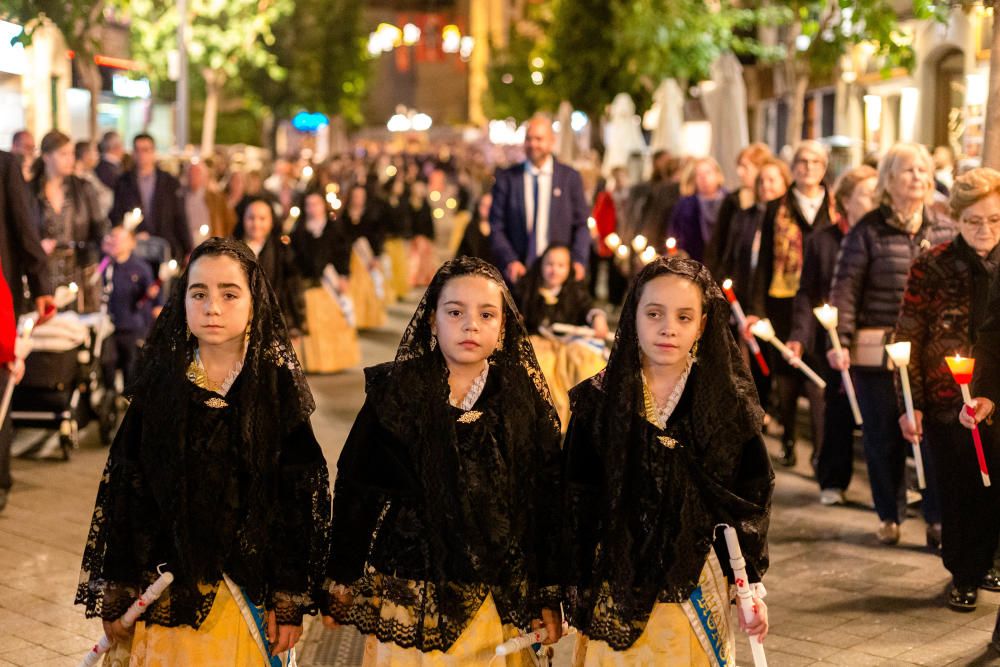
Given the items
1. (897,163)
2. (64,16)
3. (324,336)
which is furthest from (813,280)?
(64,16)

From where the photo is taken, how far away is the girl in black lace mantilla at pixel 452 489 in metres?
5.12

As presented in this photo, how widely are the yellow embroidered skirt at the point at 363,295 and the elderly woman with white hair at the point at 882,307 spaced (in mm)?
12127

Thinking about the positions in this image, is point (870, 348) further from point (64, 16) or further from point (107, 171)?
point (64, 16)

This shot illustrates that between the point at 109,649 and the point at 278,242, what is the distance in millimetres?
10152

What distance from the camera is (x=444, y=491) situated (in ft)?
16.9

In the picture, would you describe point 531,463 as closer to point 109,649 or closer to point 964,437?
point 109,649

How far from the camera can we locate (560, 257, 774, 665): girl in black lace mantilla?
5.12 meters

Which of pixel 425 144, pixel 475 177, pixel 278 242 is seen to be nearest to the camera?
pixel 278 242

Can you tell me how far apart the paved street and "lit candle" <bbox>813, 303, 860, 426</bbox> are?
2.30 feet

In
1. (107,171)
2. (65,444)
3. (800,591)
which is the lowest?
(800,591)

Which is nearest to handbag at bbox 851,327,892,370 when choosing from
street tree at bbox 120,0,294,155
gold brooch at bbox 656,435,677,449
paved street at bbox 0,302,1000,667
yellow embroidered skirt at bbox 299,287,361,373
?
paved street at bbox 0,302,1000,667

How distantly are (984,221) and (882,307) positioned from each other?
168 centimetres

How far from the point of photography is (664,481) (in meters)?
5.14

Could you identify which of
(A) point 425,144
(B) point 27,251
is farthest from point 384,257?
(A) point 425,144
